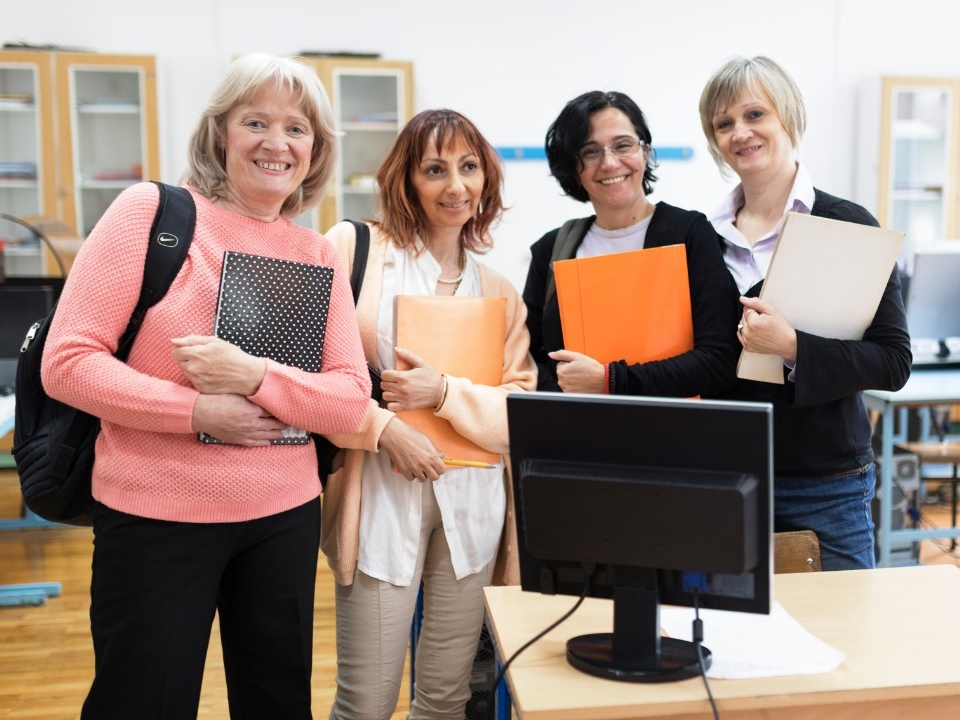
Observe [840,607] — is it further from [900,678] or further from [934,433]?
[934,433]

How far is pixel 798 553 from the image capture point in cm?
171

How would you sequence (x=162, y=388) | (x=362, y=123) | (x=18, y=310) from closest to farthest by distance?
(x=162, y=388), (x=18, y=310), (x=362, y=123)

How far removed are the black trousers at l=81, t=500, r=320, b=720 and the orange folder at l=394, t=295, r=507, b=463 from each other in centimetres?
37

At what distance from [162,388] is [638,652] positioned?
0.80 meters

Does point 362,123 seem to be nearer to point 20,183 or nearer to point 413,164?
point 20,183

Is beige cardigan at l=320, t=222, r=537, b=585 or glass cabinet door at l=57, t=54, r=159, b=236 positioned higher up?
glass cabinet door at l=57, t=54, r=159, b=236

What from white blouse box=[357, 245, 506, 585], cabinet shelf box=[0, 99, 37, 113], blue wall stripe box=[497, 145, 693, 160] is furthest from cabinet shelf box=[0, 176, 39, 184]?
white blouse box=[357, 245, 506, 585]

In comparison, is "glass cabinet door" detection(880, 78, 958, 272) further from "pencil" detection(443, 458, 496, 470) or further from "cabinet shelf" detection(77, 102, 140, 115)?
"pencil" detection(443, 458, 496, 470)

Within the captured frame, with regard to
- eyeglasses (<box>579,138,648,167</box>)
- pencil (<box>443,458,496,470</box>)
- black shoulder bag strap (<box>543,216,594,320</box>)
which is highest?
eyeglasses (<box>579,138,648,167</box>)

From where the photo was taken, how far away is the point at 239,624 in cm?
155

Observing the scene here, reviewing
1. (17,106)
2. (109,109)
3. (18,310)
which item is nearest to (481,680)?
(18,310)

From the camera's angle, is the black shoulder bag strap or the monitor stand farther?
the black shoulder bag strap

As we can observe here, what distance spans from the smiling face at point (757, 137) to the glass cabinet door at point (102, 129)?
4.23 m

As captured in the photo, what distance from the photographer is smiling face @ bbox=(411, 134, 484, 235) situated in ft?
6.05
